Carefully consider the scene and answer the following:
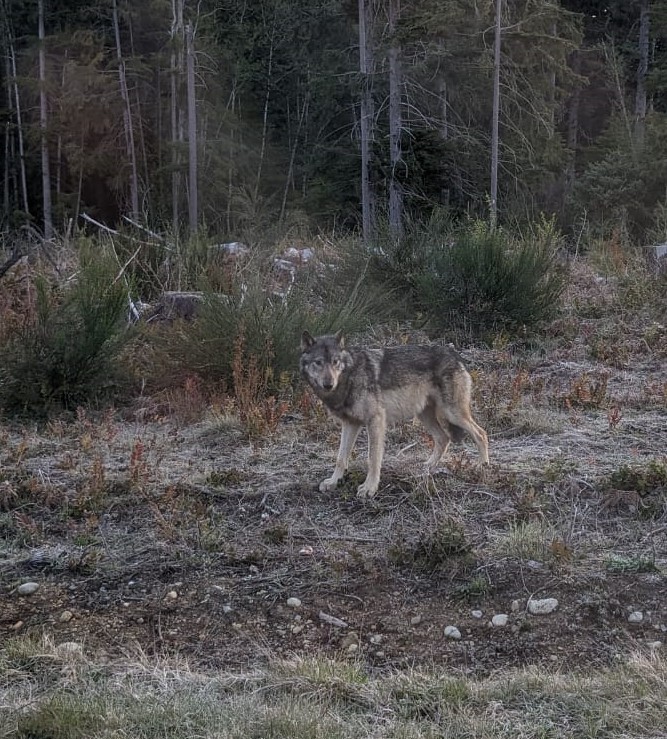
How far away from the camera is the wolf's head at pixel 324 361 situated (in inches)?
221

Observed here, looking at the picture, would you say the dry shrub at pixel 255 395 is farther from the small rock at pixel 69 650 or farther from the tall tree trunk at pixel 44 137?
the tall tree trunk at pixel 44 137

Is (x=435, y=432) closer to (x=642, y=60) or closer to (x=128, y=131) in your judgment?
(x=128, y=131)

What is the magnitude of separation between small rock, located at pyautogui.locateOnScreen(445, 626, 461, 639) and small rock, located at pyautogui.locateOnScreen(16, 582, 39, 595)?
2.18 meters

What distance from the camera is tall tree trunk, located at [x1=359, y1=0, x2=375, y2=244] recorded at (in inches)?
900

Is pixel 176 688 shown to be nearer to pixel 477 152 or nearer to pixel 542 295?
pixel 542 295

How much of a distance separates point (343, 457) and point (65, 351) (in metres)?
3.49

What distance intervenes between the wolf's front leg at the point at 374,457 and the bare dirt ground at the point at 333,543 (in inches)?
4.6

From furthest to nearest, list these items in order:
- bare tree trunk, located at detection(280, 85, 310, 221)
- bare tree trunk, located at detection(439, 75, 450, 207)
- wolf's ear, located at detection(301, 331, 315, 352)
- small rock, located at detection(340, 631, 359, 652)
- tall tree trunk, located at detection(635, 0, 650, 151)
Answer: bare tree trunk, located at detection(280, 85, 310, 221) → tall tree trunk, located at detection(635, 0, 650, 151) → bare tree trunk, located at detection(439, 75, 450, 207) → wolf's ear, located at detection(301, 331, 315, 352) → small rock, located at detection(340, 631, 359, 652)

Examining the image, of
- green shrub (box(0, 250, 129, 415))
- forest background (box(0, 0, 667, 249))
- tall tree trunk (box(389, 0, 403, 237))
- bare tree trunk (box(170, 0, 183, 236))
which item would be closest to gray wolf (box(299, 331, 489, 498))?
green shrub (box(0, 250, 129, 415))

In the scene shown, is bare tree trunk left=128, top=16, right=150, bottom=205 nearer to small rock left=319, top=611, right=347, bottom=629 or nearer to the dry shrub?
the dry shrub

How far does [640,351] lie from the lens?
405 inches

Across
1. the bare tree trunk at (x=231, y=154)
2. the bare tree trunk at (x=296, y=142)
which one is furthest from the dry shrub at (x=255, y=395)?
the bare tree trunk at (x=296, y=142)

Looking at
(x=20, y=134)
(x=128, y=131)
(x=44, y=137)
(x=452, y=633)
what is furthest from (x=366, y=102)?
(x=452, y=633)

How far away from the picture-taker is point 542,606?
165 inches
